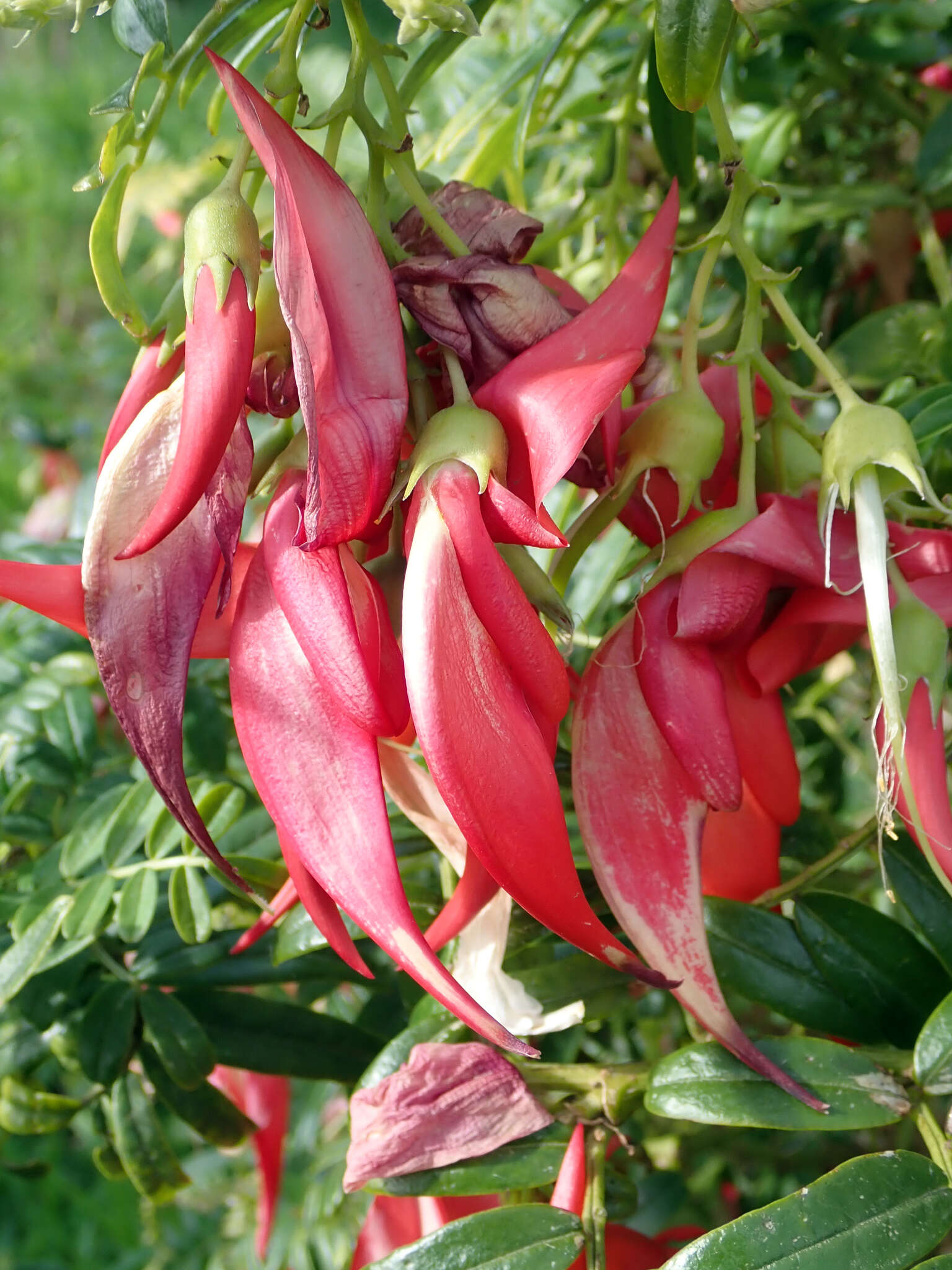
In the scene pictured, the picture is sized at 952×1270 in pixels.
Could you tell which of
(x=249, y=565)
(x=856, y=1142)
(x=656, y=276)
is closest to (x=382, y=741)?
(x=249, y=565)

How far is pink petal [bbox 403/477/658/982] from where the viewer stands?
1.13 feet

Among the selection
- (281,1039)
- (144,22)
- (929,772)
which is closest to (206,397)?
(144,22)

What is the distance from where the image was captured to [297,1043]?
61 cm

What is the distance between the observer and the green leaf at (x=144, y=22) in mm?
426

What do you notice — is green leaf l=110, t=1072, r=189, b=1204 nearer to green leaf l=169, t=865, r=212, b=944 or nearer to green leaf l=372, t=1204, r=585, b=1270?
green leaf l=169, t=865, r=212, b=944

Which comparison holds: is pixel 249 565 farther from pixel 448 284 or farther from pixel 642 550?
pixel 642 550

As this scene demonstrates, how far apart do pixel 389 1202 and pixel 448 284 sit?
39cm

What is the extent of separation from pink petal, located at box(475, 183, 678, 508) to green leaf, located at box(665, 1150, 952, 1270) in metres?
0.24

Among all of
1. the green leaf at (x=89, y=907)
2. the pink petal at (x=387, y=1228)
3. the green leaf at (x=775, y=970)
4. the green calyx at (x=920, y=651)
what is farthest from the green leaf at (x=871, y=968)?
the green leaf at (x=89, y=907)

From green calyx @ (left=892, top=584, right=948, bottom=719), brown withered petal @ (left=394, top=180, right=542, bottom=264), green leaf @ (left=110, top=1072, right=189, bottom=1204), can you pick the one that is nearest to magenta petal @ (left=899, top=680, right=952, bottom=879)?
green calyx @ (left=892, top=584, right=948, bottom=719)

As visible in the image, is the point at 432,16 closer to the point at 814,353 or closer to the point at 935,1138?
the point at 814,353

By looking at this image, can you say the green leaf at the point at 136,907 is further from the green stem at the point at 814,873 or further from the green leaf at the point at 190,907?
the green stem at the point at 814,873

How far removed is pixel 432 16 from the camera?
37 cm

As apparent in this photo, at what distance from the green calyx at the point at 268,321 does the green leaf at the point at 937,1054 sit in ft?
1.08
